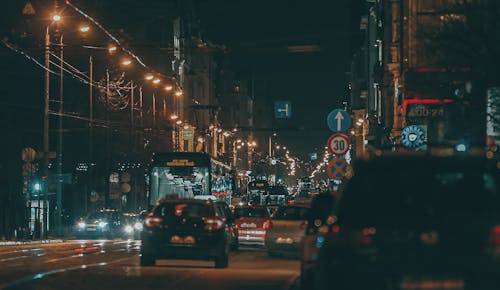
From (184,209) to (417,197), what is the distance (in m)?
14.8

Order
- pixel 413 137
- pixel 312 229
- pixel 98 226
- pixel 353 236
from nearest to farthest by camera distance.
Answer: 1. pixel 353 236
2. pixel 312 229
3. pixel 413 137
4. pixel 98 226

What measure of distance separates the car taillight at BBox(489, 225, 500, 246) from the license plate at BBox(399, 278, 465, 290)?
421mm

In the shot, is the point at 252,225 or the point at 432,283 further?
the point at 252,225

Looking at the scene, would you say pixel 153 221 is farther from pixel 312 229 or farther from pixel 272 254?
pixel 312 229

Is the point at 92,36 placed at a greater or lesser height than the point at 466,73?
greater

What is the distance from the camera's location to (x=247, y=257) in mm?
29875

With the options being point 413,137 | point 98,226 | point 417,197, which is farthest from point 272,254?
point 98,226

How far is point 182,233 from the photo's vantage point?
22.9 m

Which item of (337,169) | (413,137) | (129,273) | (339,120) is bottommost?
(129,273)

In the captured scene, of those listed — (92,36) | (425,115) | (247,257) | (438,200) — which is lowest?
(247,257)

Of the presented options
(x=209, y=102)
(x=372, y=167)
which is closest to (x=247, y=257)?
(x=372, y=167)

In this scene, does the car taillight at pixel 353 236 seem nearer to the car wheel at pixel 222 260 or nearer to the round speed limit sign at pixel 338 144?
the car wheel at pixel 222 260

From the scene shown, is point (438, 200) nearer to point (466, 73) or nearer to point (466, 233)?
point (466, 233)

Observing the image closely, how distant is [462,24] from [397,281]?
1388 centimetres
